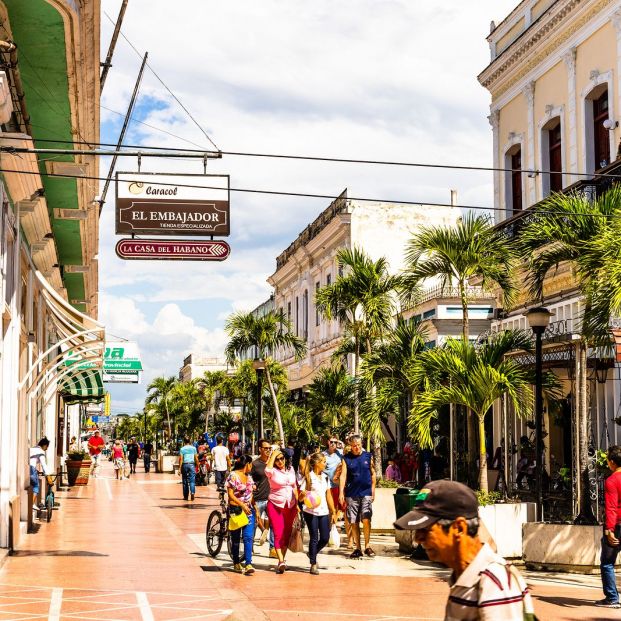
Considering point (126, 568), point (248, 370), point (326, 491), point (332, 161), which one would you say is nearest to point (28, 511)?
point (126, 568)

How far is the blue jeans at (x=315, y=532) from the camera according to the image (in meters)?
13.4

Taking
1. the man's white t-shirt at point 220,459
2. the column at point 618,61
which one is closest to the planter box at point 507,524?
the column at point 618,61

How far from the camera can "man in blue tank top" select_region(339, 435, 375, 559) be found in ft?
49.3

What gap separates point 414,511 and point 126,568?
425 inches

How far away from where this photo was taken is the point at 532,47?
27047mm

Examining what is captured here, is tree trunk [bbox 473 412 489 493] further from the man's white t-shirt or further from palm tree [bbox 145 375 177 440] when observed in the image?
palm tree [bbox 145 375 177 440]

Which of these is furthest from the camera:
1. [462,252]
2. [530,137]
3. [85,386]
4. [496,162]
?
[85,386]

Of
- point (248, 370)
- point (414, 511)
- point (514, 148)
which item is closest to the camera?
point (414, 511)

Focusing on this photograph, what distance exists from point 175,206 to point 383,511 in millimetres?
6832

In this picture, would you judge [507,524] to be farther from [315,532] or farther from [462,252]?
[462,252]

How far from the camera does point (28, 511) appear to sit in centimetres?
1873

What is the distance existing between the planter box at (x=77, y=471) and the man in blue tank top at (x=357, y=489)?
2106 centimetres

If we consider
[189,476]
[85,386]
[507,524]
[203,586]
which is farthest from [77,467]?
[203,586]

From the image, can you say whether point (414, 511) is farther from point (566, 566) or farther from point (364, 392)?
point (364, 392)
